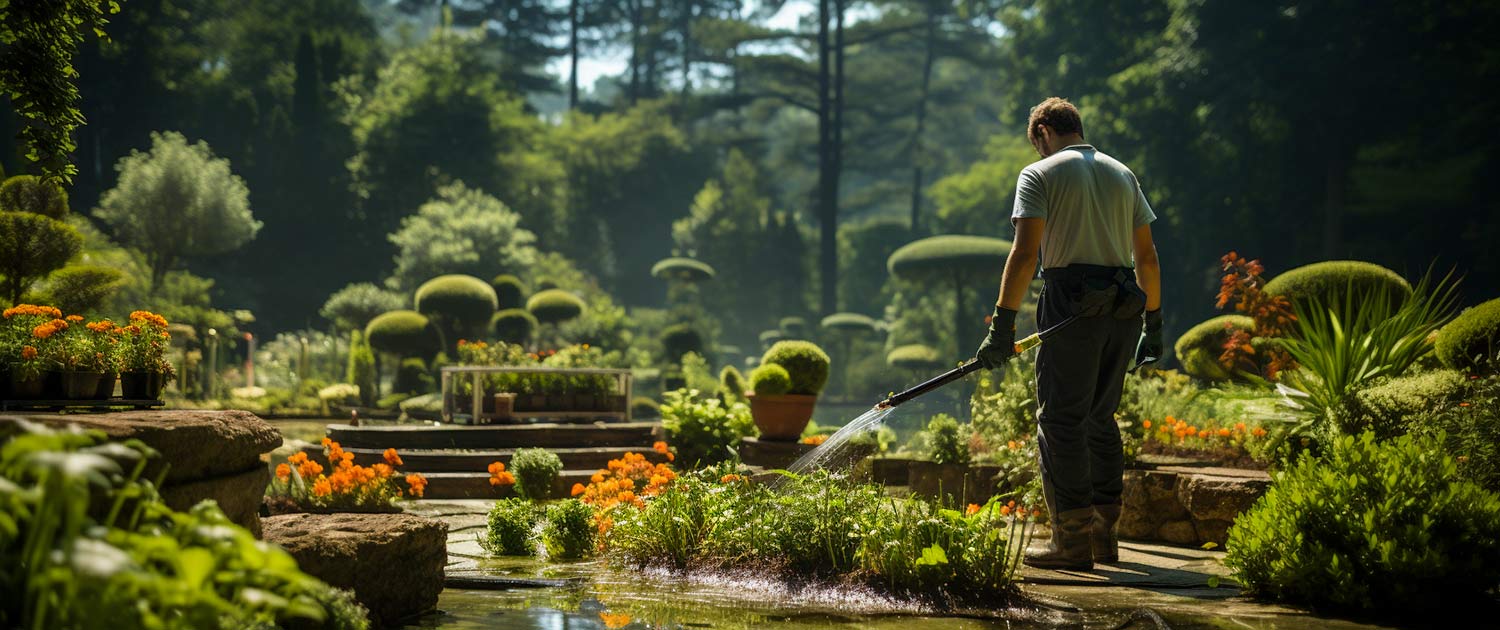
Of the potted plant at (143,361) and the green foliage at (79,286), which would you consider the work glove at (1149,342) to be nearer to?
the potted plant at (143,361)

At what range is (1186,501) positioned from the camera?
21.1 ft

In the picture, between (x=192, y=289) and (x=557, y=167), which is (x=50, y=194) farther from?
(x=557, y=167)

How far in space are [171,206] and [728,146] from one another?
26081 millimetres

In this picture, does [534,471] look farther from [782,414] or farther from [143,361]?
[143,361]

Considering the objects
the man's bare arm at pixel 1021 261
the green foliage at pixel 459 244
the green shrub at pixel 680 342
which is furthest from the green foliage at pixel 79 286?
the green foliage at pixel 459 244

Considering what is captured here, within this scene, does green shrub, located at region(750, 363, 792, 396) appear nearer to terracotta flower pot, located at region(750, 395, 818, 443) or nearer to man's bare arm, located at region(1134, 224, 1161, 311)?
terracotta flower pot, located at region(750, 395, 818, 443)

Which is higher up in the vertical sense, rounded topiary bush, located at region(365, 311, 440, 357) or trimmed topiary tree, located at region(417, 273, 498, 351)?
trimmed topiary tree, located at region(417, 273, 498, 351)

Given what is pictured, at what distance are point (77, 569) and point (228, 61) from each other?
152 feet

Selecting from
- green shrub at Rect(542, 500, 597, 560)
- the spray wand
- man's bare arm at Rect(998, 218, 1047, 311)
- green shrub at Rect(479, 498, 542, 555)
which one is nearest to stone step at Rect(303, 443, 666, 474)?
green shrub at Rect(479, 498, 542, 555)

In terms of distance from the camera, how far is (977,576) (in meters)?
4.35

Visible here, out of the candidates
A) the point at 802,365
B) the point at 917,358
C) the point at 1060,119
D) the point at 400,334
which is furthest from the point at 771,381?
the point at 917,358

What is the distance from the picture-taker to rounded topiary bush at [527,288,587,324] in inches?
1026

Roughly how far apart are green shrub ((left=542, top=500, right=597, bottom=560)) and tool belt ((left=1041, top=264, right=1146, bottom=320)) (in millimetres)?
2663

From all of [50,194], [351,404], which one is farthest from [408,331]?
[50,194]
